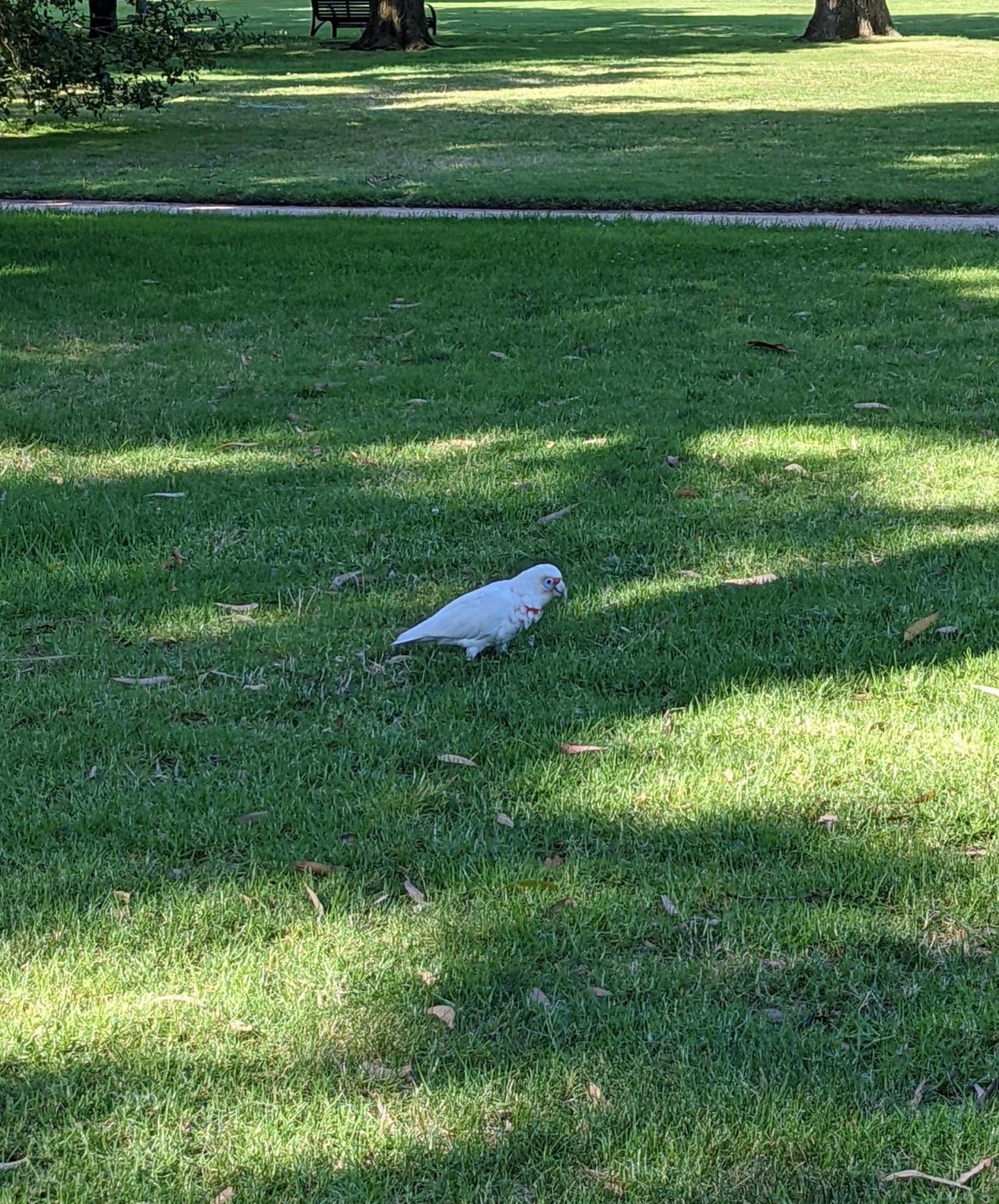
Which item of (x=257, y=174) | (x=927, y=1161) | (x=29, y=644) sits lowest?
(x=927, y=1161)

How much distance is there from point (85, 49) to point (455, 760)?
39.1ft

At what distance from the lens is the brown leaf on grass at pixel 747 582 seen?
4871 mm

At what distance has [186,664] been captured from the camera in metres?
4.35

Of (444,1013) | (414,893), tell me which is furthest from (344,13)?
(444,1013)

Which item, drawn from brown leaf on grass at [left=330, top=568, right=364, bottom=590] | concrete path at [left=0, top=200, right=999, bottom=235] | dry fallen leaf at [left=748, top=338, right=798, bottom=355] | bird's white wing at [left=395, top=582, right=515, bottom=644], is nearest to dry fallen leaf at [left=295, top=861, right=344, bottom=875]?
bird's white wing at [left=395, top=582, right=515, bottom=644]

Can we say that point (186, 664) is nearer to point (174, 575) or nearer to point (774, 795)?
point (174, 575)

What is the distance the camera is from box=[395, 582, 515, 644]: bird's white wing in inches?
164

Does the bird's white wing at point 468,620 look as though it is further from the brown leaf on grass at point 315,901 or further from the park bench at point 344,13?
the park bench at point 344,13

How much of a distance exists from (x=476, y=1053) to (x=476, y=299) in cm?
707

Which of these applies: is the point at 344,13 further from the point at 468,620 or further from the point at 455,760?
the point at 455,760

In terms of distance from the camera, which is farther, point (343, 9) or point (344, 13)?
point (344, 13)

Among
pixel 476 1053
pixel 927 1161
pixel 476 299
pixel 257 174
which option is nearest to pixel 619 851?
pixel 476 1053

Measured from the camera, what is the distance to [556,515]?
5.55 metres

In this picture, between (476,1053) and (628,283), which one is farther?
(628,283)
